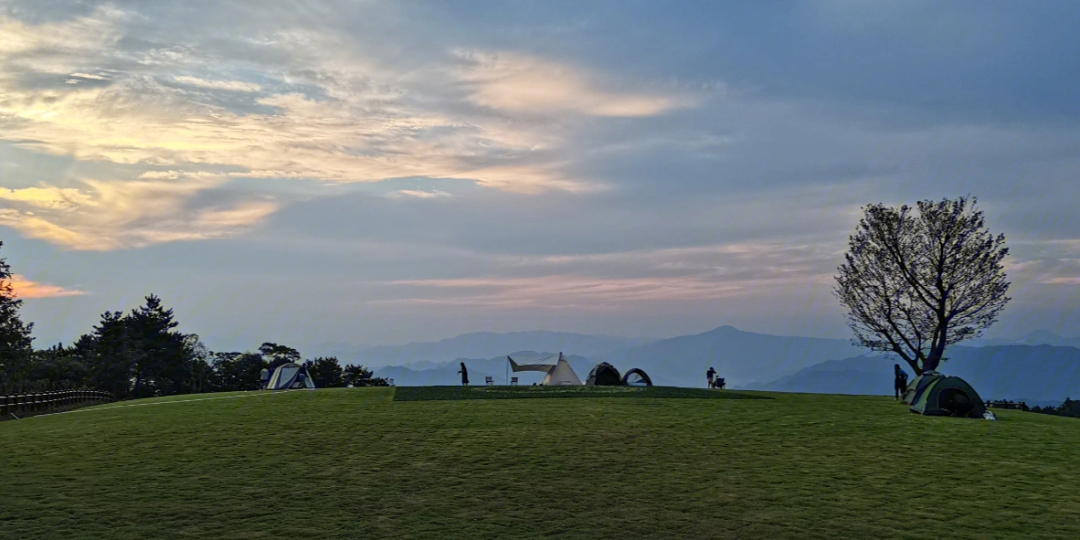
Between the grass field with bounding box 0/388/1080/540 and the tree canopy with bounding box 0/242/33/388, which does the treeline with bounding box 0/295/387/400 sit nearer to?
the tree canopy with bounding box 0/242/33/388

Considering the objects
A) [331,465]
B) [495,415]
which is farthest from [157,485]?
[495,415]

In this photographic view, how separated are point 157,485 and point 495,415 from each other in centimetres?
1541

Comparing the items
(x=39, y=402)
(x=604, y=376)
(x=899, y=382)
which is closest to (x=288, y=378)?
(x=39, y=402)

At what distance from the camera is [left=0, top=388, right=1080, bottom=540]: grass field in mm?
15320

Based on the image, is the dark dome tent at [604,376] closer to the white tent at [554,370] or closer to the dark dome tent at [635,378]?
the dark dome tent at [635,378]

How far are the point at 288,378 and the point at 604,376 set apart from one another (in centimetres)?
2389

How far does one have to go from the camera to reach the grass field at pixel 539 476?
15.3 m

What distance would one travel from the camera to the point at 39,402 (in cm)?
4506

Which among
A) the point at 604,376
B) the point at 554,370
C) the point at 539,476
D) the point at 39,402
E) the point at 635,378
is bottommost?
the point at 539,476

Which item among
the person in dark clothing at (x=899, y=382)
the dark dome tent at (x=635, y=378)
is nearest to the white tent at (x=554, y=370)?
the dark dome tent at (x=635, y=378)

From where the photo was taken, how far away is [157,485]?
18.7m

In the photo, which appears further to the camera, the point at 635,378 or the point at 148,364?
the point at 148,364

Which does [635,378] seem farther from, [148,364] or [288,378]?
[148,364]

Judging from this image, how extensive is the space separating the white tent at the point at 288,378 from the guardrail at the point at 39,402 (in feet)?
39.7
